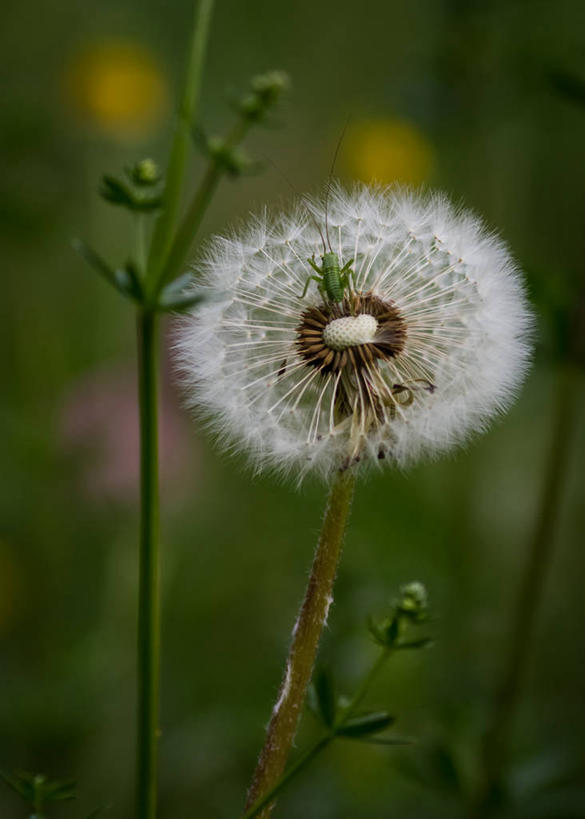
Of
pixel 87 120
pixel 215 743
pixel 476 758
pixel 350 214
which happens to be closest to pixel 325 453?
pixel 350 214

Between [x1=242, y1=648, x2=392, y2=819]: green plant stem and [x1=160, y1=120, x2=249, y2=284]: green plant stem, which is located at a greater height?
[x1=160, y1=120, x2=249, y2=284]: green plant stem

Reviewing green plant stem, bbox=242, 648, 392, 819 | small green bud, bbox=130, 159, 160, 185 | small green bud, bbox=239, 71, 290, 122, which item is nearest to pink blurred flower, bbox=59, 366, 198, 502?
green plant stem, bbox=242, 648, 392, 819

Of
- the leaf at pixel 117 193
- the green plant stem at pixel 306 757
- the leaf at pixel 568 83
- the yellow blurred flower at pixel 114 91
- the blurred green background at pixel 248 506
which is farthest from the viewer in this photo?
the yellow blurred flower at pixel 114 91

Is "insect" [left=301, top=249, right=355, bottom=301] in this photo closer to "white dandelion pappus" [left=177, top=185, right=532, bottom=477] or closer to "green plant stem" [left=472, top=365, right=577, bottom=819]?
"white dandelion pappus" [left=177, top=185, right=532, bottom=477]

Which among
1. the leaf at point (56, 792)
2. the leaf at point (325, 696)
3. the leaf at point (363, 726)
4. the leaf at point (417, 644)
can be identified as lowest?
the leaf at point (56, 792)

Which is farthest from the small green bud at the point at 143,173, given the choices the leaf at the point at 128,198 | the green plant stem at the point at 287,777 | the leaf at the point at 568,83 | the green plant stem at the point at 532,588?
the green plant stem at the point at 532,588

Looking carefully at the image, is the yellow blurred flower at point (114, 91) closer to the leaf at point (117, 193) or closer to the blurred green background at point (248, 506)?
the blurred green background at point (248, 506)
